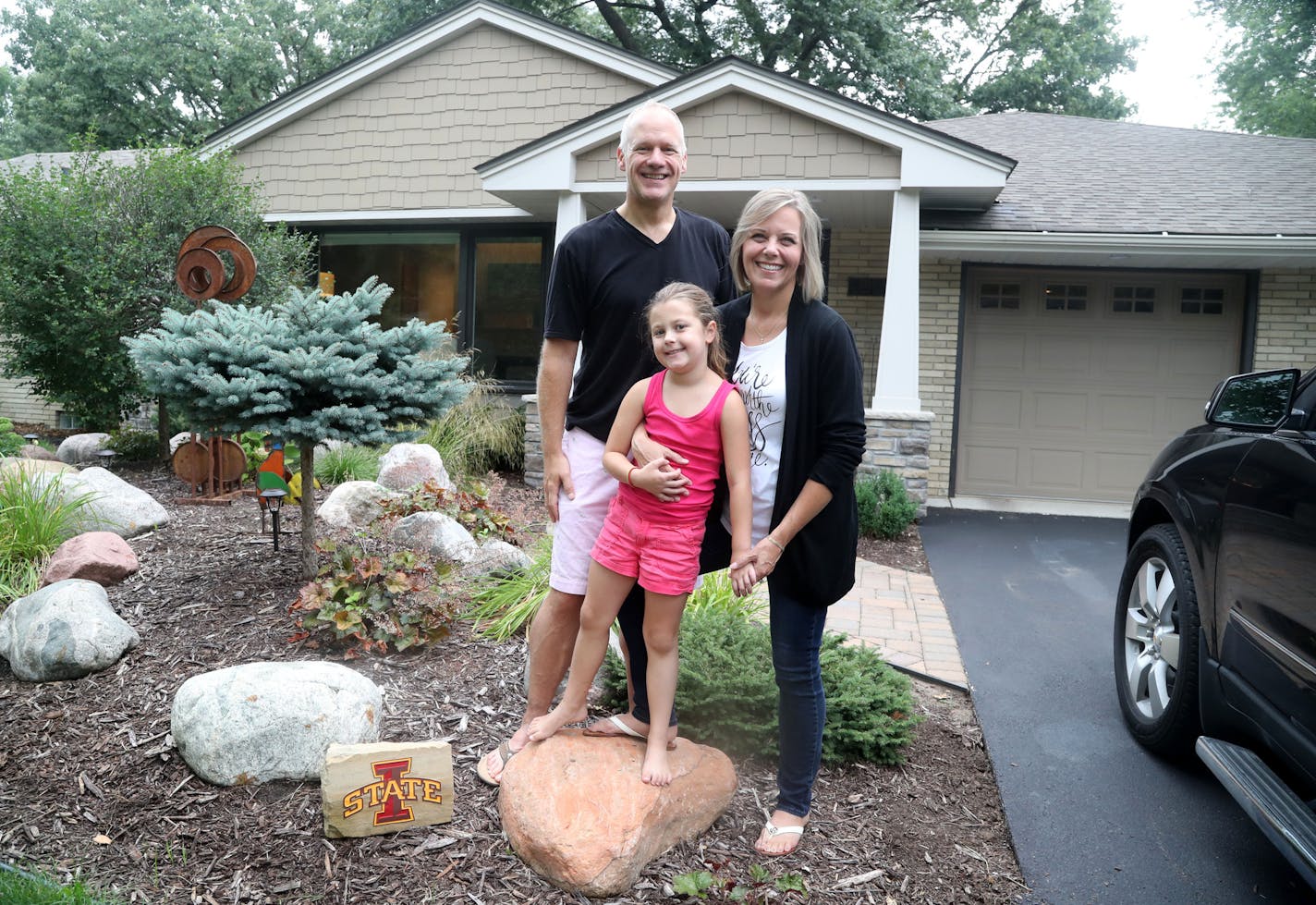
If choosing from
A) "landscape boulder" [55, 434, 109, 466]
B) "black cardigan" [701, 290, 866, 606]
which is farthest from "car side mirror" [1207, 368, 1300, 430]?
"landscape boulder" [55, 434, 109, 466]

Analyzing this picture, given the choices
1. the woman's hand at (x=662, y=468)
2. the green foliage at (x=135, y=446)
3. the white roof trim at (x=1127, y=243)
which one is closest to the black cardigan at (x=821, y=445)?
the woman's hand at (x=662, y=468)

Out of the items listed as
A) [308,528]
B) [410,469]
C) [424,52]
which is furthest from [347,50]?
[308,528]

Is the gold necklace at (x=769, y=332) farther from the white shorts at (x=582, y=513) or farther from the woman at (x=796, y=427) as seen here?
the white shorts at (x=582, y=513)

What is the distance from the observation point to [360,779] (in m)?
2.56

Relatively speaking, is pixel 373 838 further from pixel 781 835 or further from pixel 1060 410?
pixel 1060 410

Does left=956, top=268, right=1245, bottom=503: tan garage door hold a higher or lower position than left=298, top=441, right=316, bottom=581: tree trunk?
higher

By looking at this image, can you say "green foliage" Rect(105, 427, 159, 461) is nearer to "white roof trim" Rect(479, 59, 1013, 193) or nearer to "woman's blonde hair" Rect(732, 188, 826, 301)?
"white roof trim" Rect(479, 59, 1013, 193)

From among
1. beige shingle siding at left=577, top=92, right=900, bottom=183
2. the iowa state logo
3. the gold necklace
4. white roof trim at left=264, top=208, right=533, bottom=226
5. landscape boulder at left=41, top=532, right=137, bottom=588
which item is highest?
beige shingle siding at left=577, top=92, right=900, bottom=183

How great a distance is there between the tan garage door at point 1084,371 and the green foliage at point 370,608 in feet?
21.8

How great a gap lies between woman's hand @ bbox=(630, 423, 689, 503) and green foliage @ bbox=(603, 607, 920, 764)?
100 cm

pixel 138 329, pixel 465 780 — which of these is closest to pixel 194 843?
pixel 465 780

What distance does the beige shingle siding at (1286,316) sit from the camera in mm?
8500

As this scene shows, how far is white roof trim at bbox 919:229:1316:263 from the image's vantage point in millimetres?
7730

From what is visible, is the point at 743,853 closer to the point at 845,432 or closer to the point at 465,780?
the point at 465,780
